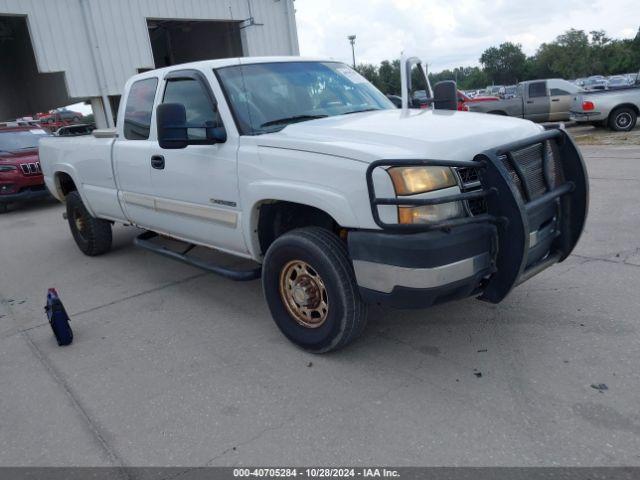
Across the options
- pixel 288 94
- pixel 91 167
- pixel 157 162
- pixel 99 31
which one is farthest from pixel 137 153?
pixel 99 31

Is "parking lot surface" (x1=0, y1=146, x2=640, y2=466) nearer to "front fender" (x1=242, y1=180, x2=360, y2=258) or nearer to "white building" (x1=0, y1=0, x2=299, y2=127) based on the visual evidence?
"front fender" (x1=242, y1=180, x2=360, y2=258)

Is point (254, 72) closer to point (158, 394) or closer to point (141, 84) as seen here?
point (141, 84)

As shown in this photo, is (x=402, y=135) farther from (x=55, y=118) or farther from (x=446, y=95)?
(x=55, y=118)

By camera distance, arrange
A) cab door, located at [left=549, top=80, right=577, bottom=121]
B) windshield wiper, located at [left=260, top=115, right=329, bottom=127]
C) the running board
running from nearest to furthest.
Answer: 1. windshield wiper, located at [left=260, top=115, right=329, bottom=127]
2. the running board
3. cab door, located at [left=549, top=80, right=577, bottom=121]

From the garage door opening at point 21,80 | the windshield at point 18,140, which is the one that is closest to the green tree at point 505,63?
the garage door opening at point 21,80

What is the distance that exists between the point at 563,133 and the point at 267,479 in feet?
9.19

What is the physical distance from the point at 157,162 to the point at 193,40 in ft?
72.9

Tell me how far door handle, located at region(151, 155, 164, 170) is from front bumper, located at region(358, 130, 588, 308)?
2.20 metres

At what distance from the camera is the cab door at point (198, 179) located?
13.0ft

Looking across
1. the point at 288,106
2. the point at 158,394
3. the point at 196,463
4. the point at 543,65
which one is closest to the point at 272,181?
the point at 288,106

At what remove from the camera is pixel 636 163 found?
984 cm

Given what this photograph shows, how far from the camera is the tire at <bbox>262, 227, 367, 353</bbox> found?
3297 mm

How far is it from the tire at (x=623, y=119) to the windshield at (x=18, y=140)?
583 inches

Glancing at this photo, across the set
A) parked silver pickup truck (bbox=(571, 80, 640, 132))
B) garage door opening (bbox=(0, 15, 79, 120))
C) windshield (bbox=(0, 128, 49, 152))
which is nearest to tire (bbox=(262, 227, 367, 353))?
windshield (bbox=(0, 128, 49, 152))
